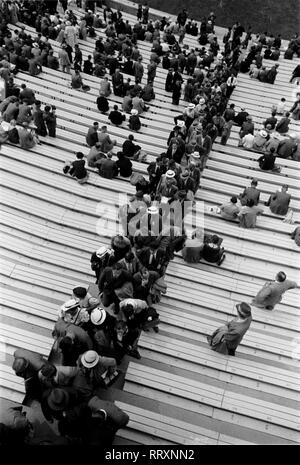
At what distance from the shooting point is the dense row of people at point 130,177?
328 inches

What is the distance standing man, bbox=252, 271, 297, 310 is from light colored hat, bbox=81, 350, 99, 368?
508cm

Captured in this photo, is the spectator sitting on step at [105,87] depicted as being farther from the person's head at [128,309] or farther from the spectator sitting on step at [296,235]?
the person's head at [128,309]

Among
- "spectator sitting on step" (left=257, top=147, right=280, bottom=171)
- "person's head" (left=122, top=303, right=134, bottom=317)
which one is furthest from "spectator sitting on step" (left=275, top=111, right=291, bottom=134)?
"person's head" (left=122, top=303, right=134, bottom=317)

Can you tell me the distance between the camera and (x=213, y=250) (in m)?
12.5

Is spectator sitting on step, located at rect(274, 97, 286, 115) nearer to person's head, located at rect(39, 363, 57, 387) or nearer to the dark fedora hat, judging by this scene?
person's head, located at rect(39, 363, 57, 387)

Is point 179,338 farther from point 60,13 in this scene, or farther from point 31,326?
point 60,13

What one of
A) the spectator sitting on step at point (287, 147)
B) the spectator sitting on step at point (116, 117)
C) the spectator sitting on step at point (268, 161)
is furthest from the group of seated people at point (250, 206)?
the spectator sitting on step at point (116, 117)

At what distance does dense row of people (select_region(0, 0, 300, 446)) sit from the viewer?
27.3ft

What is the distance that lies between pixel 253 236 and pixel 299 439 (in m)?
6.25

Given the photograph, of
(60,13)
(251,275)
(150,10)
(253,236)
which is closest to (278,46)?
(150,10)

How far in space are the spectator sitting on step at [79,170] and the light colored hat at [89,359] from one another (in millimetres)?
7952

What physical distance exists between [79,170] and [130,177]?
187 cm

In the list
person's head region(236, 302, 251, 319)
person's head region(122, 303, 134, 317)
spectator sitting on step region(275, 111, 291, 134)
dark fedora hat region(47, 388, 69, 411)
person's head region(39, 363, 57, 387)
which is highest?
spectator sitting on step region(275, 111, 291, 134)

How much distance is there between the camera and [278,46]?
943 inches
